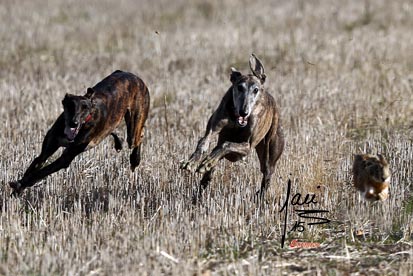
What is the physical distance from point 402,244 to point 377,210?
61 centimetres

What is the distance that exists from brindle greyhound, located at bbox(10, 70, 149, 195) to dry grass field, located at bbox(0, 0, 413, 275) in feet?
0.88

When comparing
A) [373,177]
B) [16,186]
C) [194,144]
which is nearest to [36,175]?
[16,186]

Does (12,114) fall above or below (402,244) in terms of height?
above

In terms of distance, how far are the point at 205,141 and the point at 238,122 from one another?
0.35 metres

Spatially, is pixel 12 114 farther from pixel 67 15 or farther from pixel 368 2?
pixel 368 2

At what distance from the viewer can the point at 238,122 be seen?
678cm

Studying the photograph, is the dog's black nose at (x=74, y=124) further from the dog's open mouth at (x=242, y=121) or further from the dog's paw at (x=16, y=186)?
the dog's open mouth at (x=242, y=121)

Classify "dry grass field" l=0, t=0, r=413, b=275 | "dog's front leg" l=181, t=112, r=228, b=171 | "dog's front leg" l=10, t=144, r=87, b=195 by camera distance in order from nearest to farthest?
"dry grass field" l=0, t=0, r=413, b=275 < "dog's front leg" l=181, t=112, r=228, b=171 < "dog's front leg" l=10, t=144, r=87, b=195

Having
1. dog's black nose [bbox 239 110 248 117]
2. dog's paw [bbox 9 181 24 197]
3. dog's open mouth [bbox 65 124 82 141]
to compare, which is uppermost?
dog's black nose [bbox 239 110 248 117]

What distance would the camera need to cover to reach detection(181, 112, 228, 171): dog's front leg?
641cm

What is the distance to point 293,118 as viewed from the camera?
10.5 m

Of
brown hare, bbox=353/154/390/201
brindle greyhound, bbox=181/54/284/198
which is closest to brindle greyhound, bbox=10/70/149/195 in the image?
brindle greyhound, bbox=181/54/284/198

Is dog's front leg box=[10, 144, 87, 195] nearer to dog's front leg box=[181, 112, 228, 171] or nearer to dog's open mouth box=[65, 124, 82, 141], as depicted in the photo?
dog's open mouth box=[65, 124, 82, 141]

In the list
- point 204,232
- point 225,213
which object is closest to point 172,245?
point 204,232
